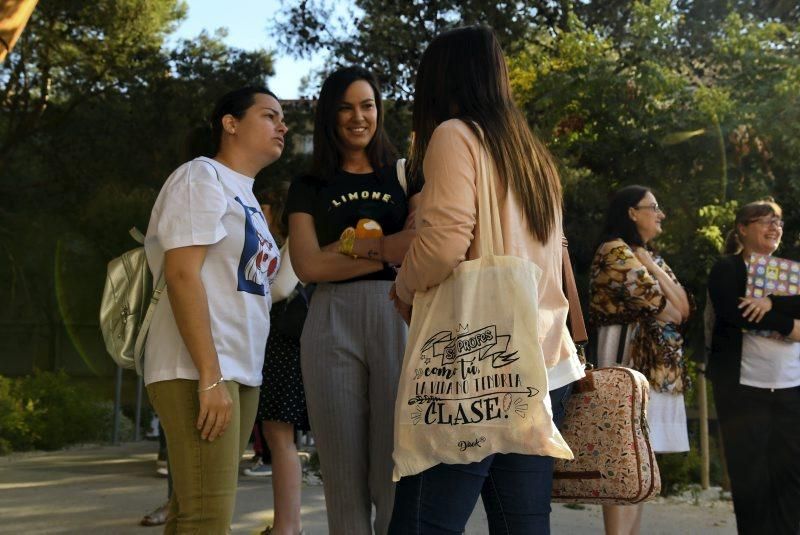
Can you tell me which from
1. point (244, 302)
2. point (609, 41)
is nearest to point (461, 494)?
point (244, 302)

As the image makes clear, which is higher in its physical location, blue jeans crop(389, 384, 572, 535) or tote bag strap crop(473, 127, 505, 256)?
tote bag strap crop(473, 127, 505, 256)

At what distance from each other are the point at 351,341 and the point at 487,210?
999mm

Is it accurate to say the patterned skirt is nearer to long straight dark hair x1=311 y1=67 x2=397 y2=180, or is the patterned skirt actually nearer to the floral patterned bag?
long straight dark hair x1=311 y1=67 x2=397 y2=180

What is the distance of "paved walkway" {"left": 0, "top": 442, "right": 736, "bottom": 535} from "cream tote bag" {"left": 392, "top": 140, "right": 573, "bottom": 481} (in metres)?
3.37

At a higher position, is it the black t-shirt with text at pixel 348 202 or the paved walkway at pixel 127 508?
the black t-shirt with text at pixel 348 202

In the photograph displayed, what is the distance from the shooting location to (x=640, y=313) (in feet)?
16.9

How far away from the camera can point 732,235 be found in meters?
6.06

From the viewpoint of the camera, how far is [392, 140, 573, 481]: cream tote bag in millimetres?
2566

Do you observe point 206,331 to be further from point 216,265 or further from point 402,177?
point 402,177

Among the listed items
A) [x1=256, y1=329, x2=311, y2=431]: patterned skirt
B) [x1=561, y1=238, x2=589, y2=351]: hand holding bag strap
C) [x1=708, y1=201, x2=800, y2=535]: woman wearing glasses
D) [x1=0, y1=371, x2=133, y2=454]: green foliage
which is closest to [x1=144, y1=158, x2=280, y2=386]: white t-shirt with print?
[x1=561, y1=238, x2=589, y2=351]: hand holding bag strap

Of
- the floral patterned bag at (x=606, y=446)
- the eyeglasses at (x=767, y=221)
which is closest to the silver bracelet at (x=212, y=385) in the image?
the floral patterned bag at (x=606, y=446)

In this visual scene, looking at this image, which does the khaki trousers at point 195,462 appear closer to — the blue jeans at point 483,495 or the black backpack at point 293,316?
the blue jeans at point 483,495

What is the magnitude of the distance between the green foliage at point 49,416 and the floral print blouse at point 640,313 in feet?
22.3

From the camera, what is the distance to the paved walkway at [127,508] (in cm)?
593
